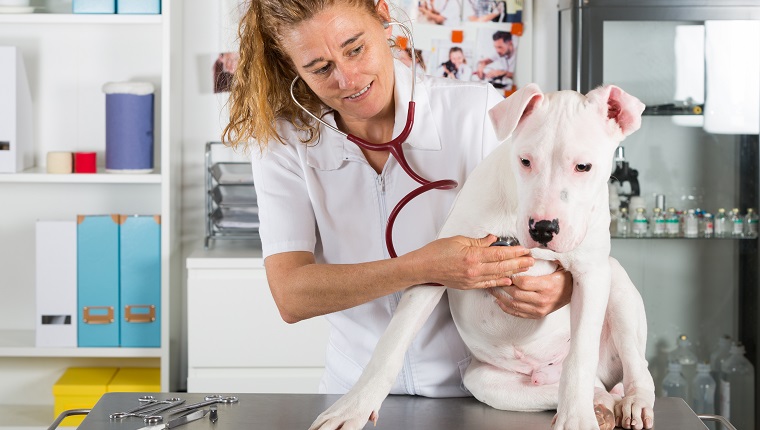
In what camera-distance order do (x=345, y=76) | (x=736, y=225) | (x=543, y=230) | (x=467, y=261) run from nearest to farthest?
(x=543, y=230), (x=467, y=261), (x=345, y=76), (x=736, y=225)

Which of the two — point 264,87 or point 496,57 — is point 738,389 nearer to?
point 496,57

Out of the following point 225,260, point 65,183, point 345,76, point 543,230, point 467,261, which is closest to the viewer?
point 543,230

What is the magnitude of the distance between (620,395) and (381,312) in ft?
1.36

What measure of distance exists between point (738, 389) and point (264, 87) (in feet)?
6.77

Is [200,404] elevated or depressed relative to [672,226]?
depressed

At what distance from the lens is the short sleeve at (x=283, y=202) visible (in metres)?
1.52

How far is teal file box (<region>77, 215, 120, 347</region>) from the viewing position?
2789 mm

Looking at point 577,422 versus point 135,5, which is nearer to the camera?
point 577,422

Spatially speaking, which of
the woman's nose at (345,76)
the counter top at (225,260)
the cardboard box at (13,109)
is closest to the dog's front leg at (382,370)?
the woman's nose at (345,76)

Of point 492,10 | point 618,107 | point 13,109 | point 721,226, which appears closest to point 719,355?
point 721,226

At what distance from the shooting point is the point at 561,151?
3.85 feet

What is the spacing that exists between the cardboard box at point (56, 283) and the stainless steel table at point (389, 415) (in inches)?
54.6

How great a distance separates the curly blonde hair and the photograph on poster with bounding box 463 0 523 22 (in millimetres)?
1665

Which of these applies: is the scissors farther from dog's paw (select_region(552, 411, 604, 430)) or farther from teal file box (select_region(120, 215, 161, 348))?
teal file box (select_region(120, 215, 161, 348))
